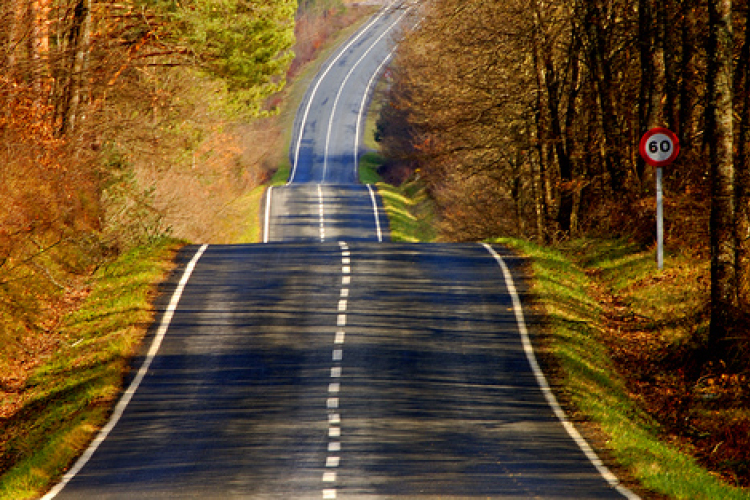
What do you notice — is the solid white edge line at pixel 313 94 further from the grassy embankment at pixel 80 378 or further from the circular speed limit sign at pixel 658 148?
the circular speed limit sign at pixel 658 148

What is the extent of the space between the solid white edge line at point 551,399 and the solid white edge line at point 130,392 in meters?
6.60

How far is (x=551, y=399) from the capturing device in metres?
15.0

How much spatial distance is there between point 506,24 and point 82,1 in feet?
38.9

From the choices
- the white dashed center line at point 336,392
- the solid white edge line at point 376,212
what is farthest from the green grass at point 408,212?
the white dashed center line at point 336,392

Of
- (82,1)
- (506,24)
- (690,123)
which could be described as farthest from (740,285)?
(82,1)

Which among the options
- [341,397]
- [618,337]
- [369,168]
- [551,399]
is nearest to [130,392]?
[341,397]

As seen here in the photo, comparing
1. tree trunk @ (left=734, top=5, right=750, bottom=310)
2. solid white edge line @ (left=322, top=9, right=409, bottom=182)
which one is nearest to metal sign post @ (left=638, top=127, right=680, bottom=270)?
tree trunk @ (left=734, top=5, right=750, bottom=310)

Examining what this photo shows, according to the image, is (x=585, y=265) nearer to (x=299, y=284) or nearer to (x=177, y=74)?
(x=299, y=284)

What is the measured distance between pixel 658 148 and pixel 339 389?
9548 millimetres

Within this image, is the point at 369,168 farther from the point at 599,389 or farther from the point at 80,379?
the point at 599,389

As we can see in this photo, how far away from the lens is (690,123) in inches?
965

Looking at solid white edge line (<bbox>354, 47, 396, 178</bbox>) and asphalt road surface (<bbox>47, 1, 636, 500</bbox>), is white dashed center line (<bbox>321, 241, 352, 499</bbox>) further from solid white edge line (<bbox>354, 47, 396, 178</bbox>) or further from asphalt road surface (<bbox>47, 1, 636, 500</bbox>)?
solid white edge line (<bbox>354, 47, 396, 178</bbox>)

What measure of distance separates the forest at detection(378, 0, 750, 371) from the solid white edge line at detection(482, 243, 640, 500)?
307 cm

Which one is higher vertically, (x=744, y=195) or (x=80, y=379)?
(x=744, y=195)
